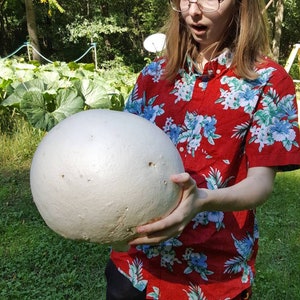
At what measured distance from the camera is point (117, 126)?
143 cm

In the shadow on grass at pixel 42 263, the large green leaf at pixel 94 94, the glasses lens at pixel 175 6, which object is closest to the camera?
the glasses lens at pixel 175 6

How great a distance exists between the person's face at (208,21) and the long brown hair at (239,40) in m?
0.03

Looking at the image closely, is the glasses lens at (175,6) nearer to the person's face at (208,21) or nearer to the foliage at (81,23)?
the person's face at (208,21)

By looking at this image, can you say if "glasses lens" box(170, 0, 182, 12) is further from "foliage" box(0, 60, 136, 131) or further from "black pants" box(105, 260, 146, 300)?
"foliage" box(0, 60, 136, 131)

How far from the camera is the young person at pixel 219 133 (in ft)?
4.99

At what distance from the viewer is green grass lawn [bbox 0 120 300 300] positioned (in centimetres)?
338

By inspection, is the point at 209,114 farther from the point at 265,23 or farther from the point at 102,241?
the point at 102,241

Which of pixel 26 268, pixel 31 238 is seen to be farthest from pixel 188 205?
pixel 31 238

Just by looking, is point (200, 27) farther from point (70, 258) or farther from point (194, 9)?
point (70, 258)

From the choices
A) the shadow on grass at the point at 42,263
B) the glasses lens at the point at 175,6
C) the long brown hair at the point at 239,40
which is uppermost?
the glasses lens at the point at 175,6

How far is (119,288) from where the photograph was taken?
1720 millimetres

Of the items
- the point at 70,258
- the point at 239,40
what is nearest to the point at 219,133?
the point at 239,40

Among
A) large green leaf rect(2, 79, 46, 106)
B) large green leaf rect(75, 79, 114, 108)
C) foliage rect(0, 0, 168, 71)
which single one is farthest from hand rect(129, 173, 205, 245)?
foliage rect(0, 0, 168, 71)

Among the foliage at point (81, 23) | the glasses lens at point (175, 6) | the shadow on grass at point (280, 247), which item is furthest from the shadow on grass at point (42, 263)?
the foliage at point (81, 23)
